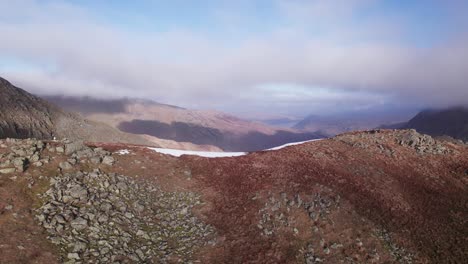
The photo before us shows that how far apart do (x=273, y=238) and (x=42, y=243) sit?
14.9 meters

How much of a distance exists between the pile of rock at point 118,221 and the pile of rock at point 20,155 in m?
3.10

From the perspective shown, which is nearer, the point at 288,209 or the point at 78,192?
the point at 78,192

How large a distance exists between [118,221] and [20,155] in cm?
1173

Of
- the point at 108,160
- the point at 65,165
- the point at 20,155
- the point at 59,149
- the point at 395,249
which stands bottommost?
the point at 395,249

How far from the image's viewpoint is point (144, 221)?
27.0m

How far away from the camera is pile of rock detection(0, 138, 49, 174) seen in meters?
28.3

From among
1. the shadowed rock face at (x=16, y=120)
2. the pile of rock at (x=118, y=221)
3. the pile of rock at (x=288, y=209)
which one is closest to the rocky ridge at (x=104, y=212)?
the pile of rock at (x=118, y=221)

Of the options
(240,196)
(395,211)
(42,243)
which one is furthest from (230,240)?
(395,211)

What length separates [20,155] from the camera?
30.4m

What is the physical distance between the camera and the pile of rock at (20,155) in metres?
28.3

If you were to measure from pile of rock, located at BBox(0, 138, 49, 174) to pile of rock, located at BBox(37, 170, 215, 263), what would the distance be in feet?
10.2

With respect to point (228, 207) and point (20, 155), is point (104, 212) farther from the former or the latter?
point (20, 155)

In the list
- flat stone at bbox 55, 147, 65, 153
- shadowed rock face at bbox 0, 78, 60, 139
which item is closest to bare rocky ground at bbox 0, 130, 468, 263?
flat stone at bbox 55, 147, 65, 153

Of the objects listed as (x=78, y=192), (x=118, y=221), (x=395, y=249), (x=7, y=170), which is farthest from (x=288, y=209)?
(x=7, y=170)
